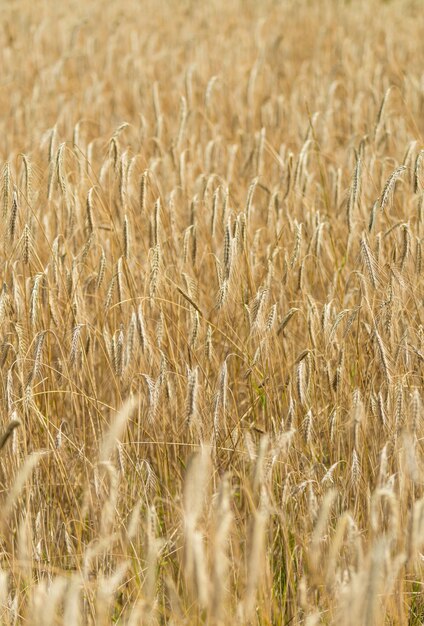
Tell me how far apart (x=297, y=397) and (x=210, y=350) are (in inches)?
7.5

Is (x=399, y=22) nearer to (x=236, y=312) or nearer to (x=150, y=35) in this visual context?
(x=150, y=35)

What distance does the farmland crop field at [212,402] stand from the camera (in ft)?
3.88

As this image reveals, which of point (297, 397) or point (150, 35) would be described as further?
point (150, 35)

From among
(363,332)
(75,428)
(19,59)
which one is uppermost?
(19,59)

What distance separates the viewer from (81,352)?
63.4 inches

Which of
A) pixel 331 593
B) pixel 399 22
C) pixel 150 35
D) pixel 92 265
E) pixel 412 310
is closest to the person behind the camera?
pixel 331 593

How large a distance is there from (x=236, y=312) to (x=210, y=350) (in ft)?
1.13

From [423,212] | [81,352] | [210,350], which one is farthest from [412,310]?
[81,352]

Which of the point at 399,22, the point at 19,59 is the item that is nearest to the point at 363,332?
the point at 19,59

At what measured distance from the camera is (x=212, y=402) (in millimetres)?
1522

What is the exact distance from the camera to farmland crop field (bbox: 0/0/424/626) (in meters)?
1.18

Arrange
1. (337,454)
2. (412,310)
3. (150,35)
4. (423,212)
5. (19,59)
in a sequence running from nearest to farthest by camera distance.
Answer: (337,454), (423,212), (412,310), (19,59), (150,35)

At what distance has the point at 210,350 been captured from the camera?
1.62 m

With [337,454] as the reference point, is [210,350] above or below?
above
